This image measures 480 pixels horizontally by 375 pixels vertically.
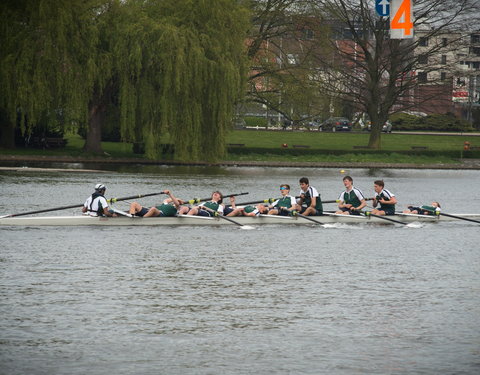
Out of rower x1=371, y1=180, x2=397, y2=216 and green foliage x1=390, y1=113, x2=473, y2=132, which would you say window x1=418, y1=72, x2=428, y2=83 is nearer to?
green foliage x1=390, y1=113, x2=473, y2=132

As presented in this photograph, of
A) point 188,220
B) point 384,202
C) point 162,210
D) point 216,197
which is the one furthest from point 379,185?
point 162,210

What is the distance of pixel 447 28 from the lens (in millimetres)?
65500

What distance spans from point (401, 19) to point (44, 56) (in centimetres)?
1921

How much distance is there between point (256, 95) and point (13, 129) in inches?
668

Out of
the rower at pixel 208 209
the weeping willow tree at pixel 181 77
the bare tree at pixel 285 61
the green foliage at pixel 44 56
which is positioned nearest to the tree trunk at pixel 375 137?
the bare tree at pixel 285 61

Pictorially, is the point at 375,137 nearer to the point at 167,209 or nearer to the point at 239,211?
the point at 239,211

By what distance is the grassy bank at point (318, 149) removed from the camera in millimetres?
61338

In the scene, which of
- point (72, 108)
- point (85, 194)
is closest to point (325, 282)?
point (85, 194)

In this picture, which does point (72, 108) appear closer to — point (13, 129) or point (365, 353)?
point (13, 129)

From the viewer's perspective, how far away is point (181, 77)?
Result: 169 feet

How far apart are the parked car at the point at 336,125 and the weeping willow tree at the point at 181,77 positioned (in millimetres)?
37989

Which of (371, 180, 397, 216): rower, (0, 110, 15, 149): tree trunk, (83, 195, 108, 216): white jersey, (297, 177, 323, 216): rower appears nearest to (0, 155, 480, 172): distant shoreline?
(0, 110, 15, 149): tree trunk

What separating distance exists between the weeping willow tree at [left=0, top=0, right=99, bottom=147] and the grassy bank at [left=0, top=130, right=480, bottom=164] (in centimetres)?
484

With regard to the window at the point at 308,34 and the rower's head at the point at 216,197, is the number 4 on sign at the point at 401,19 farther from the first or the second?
the rower's head at the point at 216,197
